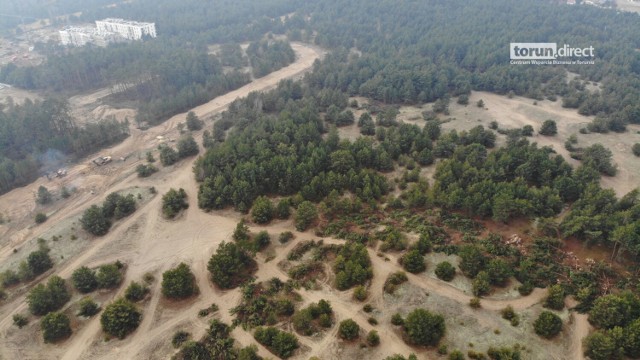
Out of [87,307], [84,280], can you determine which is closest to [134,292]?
[87,307]

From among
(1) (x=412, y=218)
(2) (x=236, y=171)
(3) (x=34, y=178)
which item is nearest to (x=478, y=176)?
(1) (x=412, y=218)

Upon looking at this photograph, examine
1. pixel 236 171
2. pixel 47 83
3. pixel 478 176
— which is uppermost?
pixel 47 83

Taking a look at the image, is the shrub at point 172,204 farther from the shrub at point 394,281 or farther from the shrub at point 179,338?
the shrub at point 394,281

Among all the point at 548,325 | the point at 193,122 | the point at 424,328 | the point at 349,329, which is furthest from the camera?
the point at 193,122

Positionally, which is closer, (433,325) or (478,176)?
(433,325)

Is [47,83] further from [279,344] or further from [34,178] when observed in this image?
[279,344]

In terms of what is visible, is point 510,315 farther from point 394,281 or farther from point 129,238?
point 129,238

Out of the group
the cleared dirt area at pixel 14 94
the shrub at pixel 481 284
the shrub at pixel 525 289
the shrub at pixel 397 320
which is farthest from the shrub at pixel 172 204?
the cleared dirt area at pixel 14 94
